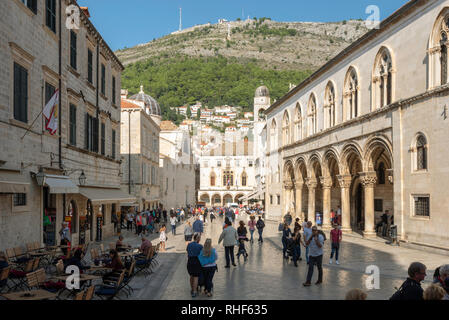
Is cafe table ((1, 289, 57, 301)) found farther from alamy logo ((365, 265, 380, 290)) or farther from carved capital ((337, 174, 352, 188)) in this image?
carved capital ((337, 174, 352, 188))

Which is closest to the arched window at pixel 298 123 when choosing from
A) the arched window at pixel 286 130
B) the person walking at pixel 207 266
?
the arched window at pixel 286 130

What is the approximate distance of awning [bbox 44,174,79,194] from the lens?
1594 centimetres

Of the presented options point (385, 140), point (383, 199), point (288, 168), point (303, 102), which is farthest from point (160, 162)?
point (385, 140)

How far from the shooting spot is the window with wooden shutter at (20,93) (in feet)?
46.6

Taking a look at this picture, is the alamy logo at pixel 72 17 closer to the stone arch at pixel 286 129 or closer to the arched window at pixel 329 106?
the arched window at pixel 329 106

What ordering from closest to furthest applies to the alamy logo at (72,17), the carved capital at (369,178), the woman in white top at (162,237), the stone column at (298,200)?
the alamy logo at (72,17) < the woman in white top at (162,237) < the carved capital at (369,178) < the stone column at (298,200)

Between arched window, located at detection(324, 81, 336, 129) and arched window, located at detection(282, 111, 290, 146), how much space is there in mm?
9987

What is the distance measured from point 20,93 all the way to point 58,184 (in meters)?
3.78

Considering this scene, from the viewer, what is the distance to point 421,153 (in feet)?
65.1

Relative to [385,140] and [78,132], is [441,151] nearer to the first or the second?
[385,140]

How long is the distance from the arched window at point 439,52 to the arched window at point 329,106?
11.5 metres

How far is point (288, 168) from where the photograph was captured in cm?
4106

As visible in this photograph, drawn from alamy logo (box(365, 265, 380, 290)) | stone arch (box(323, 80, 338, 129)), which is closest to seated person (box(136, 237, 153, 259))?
alamy logo (box(365, 265, 380, 290))

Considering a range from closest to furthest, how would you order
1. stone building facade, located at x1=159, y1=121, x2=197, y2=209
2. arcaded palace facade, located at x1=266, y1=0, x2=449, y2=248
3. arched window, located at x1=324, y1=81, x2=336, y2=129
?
arcaded palace facade, located at x1=266, y1=0, x2=449, y2=248 → arched window, located at x1=324, y1=81, x2=336, y2=129 → stone building facade, located at x1=159, y1=121, x2=197, y2=209
